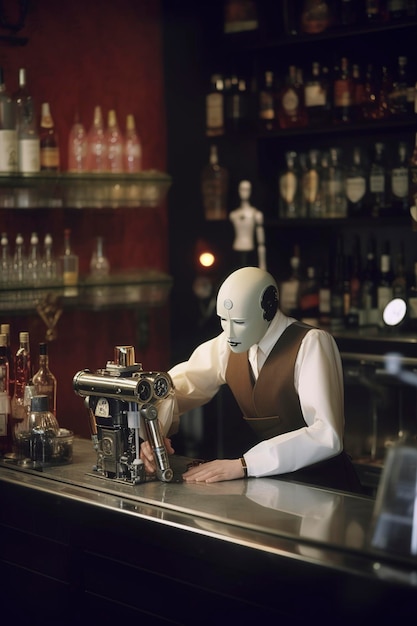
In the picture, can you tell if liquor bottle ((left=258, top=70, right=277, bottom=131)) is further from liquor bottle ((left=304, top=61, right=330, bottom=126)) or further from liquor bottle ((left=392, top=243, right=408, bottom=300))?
liquor bottle ((left=392, top=243, right=408, bottom=300))

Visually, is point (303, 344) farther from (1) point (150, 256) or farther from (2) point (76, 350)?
(1) point (150, 256)

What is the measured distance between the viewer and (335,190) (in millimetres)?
4883

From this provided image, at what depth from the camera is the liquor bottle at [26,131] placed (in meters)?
4.23

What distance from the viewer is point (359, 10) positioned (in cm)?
474

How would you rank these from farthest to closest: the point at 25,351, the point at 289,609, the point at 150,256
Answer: the point at 150,256 < the point at 25,351 < the point at 289,609

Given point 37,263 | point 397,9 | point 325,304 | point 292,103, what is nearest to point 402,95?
point 397,9

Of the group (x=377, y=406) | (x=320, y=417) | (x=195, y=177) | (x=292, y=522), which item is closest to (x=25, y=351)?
(x=320, y=417)

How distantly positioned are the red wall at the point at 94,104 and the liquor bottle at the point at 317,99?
79cm

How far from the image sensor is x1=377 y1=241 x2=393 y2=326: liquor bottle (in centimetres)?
472

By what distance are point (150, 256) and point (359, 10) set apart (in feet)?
5.22

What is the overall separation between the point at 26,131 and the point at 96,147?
46cm

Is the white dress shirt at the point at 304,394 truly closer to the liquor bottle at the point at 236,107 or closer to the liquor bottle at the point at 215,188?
the liquor bottle at the point at 215,188

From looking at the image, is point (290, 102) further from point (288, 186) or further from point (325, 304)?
point (325, 304)

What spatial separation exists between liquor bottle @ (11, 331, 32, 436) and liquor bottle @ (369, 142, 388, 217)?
2.39 meters
